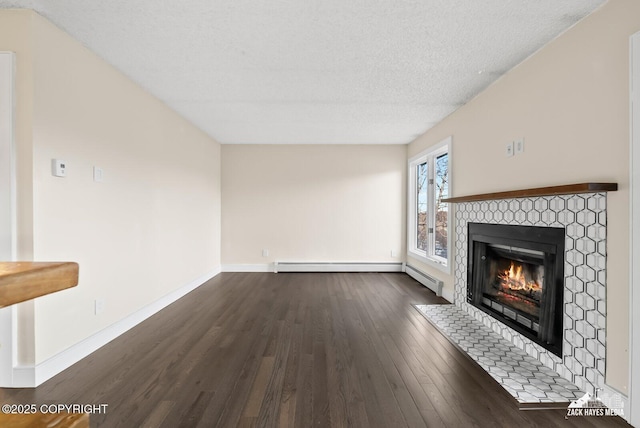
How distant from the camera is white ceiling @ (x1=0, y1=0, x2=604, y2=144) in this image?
199 cm

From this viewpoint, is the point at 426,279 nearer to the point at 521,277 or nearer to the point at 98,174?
the point at 521,277

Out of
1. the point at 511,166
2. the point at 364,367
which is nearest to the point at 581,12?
the point at 511,166

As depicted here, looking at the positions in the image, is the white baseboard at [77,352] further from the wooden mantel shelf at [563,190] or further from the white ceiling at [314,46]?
the wooden mantel shelf at [563,190]

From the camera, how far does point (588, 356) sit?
1.95 meters

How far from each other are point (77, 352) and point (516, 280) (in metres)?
3.76

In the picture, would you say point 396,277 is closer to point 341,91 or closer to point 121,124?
point 341,91

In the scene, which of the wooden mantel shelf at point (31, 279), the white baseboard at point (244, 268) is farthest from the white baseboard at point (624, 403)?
the white baseboard at point (244, 268)

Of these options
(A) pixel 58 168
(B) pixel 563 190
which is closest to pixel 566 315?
(B) pixel 563 190

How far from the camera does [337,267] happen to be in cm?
574

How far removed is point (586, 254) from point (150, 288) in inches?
157

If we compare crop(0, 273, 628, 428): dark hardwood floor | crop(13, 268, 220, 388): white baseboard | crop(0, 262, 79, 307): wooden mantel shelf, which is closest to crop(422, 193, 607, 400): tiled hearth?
crop(0, 273, 628, 428): dark hardwood floor

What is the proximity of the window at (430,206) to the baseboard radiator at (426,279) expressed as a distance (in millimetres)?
228

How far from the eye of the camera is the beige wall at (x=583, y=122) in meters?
1.77

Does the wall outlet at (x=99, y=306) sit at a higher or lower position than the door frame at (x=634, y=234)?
lower
